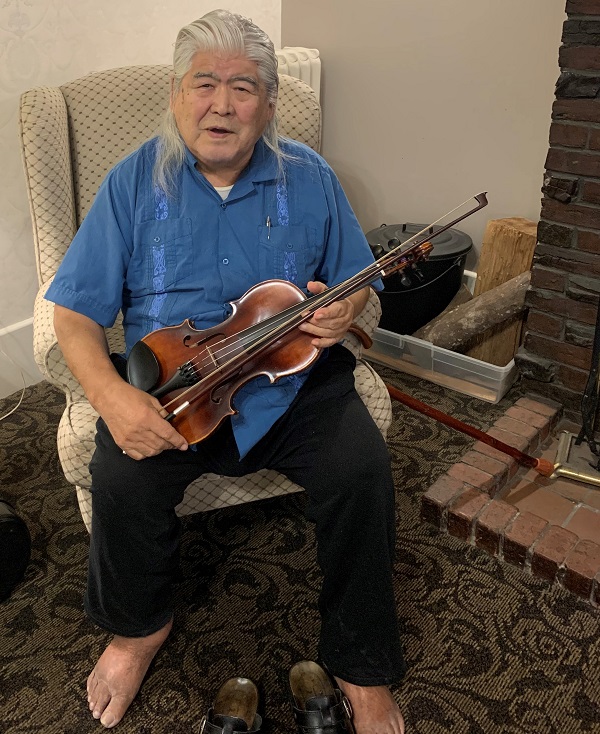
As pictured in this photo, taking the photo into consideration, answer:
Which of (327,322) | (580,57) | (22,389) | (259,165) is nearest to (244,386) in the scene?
(327,322)

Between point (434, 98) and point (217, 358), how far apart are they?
1.70 meters

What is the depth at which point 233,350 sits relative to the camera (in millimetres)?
1316

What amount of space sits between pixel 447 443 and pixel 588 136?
929mm

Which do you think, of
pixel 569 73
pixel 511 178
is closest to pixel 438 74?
pixel 511 178

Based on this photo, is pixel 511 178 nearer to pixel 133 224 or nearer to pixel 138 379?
pixel 133 224

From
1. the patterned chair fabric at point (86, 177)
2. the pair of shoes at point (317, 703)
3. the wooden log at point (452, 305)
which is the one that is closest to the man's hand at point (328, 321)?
the patterned chair fabric at point (86, 177)

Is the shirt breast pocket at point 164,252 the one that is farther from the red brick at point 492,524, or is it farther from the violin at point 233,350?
the red brick at point 492,524

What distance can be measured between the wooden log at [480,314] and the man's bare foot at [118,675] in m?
1.40

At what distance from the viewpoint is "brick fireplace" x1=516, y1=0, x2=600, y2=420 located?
1.79m

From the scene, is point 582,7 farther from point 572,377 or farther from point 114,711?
point 114,711

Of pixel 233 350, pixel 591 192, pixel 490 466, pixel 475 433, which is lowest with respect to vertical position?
pixel 490 466

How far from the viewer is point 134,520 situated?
4.20 ft

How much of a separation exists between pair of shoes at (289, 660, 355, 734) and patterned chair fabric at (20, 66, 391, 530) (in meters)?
0.39

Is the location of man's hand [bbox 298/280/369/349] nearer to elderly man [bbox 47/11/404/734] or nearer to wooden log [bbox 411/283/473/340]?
elderly man [bbox 47/11/404/734]
